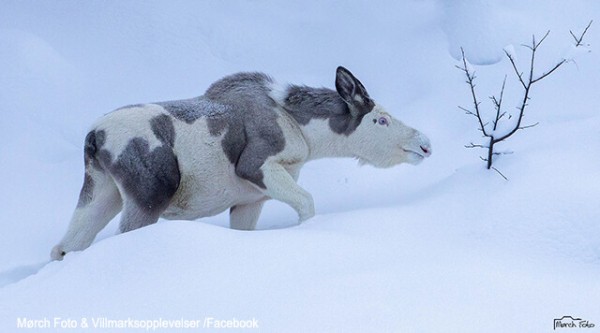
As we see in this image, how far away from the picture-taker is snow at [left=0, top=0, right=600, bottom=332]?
374 cm

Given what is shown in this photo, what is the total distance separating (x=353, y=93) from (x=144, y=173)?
1.66m

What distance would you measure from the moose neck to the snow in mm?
320

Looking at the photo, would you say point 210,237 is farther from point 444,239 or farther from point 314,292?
point 444,239

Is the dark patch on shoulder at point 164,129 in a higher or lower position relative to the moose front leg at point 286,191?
higher

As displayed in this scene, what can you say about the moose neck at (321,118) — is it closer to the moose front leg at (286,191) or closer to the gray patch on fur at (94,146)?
the moose front leg at (286,191)

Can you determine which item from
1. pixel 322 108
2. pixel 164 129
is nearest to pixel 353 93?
pixel 322 108

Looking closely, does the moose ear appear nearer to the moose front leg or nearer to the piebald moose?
the piebald moose

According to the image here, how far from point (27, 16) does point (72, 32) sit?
52cm

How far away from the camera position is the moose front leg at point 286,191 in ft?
19.4

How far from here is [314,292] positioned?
3.74 meters

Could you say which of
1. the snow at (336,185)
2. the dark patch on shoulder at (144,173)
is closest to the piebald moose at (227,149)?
the dark patch on shoulder at (144,173)

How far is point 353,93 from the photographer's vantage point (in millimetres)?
6359

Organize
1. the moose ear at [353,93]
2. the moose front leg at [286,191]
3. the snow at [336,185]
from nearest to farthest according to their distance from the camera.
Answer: the snow at [336,185] < the moose front leg at [286,191] < the moose ear at [353,93]

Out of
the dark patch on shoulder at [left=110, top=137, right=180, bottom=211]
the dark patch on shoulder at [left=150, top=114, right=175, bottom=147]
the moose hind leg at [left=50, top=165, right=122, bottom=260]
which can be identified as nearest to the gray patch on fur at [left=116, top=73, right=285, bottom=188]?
the dark patch on shoulder at [left=150, top=114, right=175, bottom=147]
